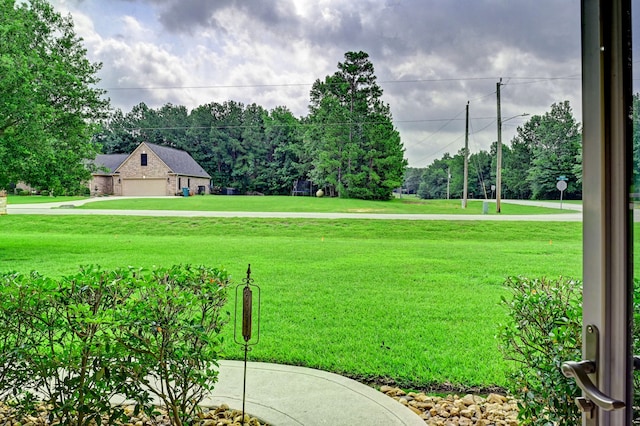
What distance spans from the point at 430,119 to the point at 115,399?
7.33 ft

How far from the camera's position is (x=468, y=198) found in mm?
2635

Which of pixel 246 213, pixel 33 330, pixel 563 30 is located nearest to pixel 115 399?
pixel 33 330

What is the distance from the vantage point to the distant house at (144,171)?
8.96 feet

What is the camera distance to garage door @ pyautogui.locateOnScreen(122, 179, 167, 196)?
283 centimetres

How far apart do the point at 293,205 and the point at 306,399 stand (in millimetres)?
1603

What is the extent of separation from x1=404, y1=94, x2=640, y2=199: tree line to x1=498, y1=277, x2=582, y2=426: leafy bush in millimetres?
530

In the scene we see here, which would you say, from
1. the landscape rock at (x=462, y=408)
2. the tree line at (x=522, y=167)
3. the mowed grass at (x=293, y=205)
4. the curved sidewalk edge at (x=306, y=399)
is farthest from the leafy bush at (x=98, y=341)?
the mowed grass at (x=293, y=205)

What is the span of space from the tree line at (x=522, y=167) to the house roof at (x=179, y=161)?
4.59ft

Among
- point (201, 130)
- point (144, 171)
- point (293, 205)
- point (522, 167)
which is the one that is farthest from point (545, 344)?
point (144, 171)

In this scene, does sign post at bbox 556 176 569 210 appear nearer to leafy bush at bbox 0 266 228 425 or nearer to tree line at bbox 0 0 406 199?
tree line at bbox 0 0 406 199

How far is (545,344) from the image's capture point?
1.00 meters

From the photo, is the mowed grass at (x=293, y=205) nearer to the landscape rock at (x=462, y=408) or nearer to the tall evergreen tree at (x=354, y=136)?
the tall evergreen tree at (x=354, y=136)

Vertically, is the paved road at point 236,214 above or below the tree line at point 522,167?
below

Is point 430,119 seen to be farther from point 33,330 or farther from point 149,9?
point 33,330
